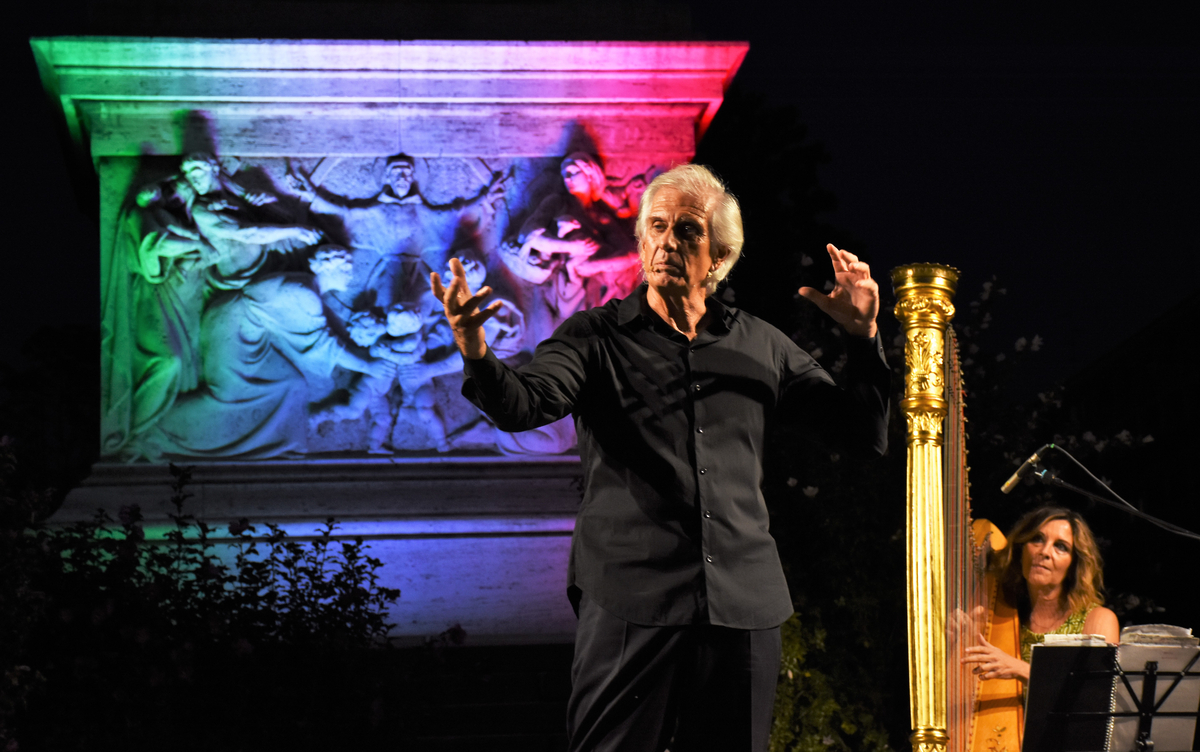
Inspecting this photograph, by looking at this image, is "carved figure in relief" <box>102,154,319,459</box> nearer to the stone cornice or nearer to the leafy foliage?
the stone cornice

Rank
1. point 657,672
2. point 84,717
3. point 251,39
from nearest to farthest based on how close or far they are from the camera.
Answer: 1. point 657,672
2. point 84,717
3. point 251,39

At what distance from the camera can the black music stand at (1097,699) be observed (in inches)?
142

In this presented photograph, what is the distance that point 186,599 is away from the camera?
5.04 meters

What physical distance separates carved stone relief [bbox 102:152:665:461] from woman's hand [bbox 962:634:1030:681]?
3.15 metres

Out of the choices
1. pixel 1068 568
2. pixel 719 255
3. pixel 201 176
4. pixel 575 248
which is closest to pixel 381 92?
pixel 201 176

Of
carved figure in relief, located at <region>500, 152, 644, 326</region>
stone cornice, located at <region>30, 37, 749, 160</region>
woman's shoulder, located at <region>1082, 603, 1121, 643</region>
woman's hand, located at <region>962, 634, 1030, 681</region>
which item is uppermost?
stone cornice, located at <region>30, 37, 749, 160</region>

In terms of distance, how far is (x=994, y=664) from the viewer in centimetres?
429

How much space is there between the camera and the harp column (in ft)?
10.9

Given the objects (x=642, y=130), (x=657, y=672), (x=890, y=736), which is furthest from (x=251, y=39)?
(x=657, y=672)

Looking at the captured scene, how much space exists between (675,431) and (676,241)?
1.28 feet

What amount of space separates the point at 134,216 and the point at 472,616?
122 inches

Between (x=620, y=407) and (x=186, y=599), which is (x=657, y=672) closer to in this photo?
(x=620, y=407)

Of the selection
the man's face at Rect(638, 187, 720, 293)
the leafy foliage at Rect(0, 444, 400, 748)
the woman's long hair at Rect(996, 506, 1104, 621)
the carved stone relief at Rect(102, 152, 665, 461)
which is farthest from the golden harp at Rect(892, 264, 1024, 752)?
the carved stone relief at Rect(102, 152, 665, 461)

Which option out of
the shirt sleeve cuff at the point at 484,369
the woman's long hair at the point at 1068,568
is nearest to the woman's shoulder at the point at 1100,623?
the woman's long hair at the point at 1068,568
